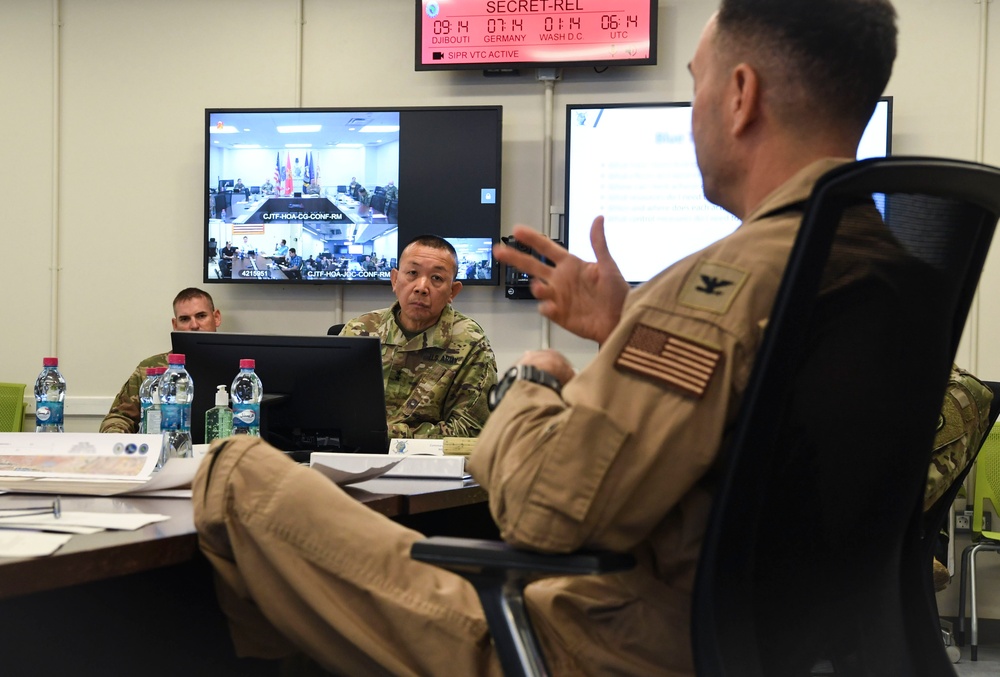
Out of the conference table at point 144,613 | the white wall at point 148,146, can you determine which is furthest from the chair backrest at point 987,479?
the conference table at point 144,613

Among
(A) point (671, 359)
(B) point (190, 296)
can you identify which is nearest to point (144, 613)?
(A) point (671, 359)

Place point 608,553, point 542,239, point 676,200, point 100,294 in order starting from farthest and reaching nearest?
point 100,294 < point 676,200 < point 542,239 < point 608,553

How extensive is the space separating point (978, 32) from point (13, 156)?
4.31m

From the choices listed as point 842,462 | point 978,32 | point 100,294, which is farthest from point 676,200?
point 842,462

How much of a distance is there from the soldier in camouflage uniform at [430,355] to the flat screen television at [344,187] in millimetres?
939

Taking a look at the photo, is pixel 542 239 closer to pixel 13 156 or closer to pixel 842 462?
pixel 842 462

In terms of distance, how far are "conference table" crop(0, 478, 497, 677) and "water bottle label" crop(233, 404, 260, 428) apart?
0.37 metres

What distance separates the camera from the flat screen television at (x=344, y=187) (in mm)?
4324

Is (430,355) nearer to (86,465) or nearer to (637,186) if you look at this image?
(637,186)

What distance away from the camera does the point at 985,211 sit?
1.06 meters

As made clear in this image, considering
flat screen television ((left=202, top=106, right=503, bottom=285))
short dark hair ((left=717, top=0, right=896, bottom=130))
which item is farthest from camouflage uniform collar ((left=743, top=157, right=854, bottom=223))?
flat screen television ((left=202, top=106, right=503, bottom=285))

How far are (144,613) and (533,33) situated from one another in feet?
11.0

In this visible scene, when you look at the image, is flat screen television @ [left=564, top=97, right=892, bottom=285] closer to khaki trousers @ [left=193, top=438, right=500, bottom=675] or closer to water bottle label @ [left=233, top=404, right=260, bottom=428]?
water bottle label @ [left=233, top=404, right=260, bottom=428]

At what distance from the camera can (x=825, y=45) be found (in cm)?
118
